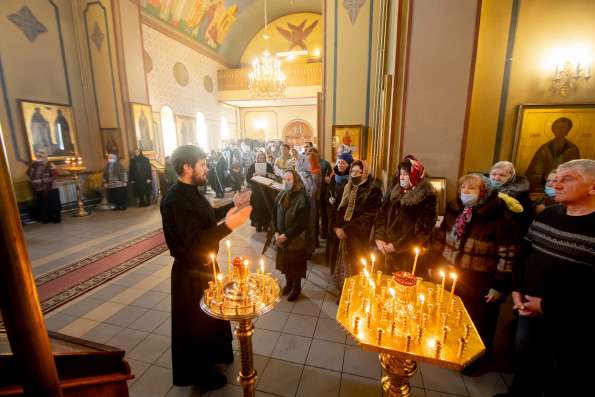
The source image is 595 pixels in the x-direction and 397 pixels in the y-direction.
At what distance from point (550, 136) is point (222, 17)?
14.9 metres

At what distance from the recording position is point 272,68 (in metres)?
10.5

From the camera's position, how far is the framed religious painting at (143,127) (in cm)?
929

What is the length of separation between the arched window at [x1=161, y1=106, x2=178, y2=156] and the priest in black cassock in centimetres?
1148

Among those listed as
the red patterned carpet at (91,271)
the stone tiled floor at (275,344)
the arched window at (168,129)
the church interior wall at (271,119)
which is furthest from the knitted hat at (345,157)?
the church interior wall at (271,119)

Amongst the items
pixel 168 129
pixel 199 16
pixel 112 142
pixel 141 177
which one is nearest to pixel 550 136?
pixel 141 177

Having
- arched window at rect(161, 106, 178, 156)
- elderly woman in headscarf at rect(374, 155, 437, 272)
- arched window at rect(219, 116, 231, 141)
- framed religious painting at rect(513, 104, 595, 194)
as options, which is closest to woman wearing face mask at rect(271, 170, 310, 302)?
elderly woman in headscarf at rect(374, 155, 437, 272)

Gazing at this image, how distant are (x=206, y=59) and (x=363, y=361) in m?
15.8

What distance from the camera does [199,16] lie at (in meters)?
12.8

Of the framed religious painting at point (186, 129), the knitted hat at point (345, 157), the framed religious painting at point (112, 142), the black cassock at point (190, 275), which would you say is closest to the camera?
the black cassock at point (190, 275)

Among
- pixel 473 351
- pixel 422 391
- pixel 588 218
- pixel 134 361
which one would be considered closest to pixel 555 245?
pixel 588 218

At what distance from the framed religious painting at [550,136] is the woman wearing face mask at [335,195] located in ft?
9.19

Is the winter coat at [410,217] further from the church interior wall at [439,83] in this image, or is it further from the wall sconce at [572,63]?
the wall sconce at [572,63]

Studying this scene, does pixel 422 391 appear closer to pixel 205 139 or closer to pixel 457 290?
pixel 457 290

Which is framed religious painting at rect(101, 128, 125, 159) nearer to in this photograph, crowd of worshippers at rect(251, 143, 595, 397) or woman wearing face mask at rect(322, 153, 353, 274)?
woman wearing face mask at rect(322, 153, 353, 274)
